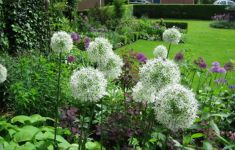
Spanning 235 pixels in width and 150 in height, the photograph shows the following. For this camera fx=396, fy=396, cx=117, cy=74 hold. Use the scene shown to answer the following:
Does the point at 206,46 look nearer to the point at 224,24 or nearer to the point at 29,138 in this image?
the point at 224,24

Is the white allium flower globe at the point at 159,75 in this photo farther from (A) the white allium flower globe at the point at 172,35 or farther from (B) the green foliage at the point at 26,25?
(B) the green foliage at the point at 26,25

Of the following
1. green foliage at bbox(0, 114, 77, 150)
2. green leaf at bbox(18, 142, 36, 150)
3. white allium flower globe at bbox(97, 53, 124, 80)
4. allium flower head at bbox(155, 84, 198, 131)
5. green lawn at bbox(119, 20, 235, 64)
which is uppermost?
white allium flower globe at bbox(97, 53, 124, 80)

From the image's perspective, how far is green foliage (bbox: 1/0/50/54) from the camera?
755 cm

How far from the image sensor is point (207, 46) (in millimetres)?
15492

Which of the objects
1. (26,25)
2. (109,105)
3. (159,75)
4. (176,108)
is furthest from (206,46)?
(176,108)

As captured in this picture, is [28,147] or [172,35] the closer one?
[28,147]

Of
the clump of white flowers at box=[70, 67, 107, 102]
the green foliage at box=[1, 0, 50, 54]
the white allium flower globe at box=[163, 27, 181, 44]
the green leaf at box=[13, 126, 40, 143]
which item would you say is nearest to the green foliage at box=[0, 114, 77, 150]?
the green leaf at box=[13, 126, 40, 143]

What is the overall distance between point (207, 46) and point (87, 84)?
44.8 feet

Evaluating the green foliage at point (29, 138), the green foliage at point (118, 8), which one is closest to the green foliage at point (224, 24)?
the green foliage at point (118, 8)

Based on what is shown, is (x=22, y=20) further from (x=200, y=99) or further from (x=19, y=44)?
(x=200, y=99)

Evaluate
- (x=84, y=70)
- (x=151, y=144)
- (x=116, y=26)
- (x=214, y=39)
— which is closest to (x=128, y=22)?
(x=116, y=26)

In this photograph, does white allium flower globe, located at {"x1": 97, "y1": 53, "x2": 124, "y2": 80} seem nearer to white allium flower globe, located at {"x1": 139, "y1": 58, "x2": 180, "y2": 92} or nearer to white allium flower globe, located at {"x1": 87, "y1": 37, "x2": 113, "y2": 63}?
white allium flower globe, located at {"x1": 87, "y1": 37, "x2": 113, "y2": 63}

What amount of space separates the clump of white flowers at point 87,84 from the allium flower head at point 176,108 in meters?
0.45

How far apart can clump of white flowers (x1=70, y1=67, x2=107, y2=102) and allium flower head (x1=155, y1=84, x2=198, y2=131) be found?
0.45 meters
